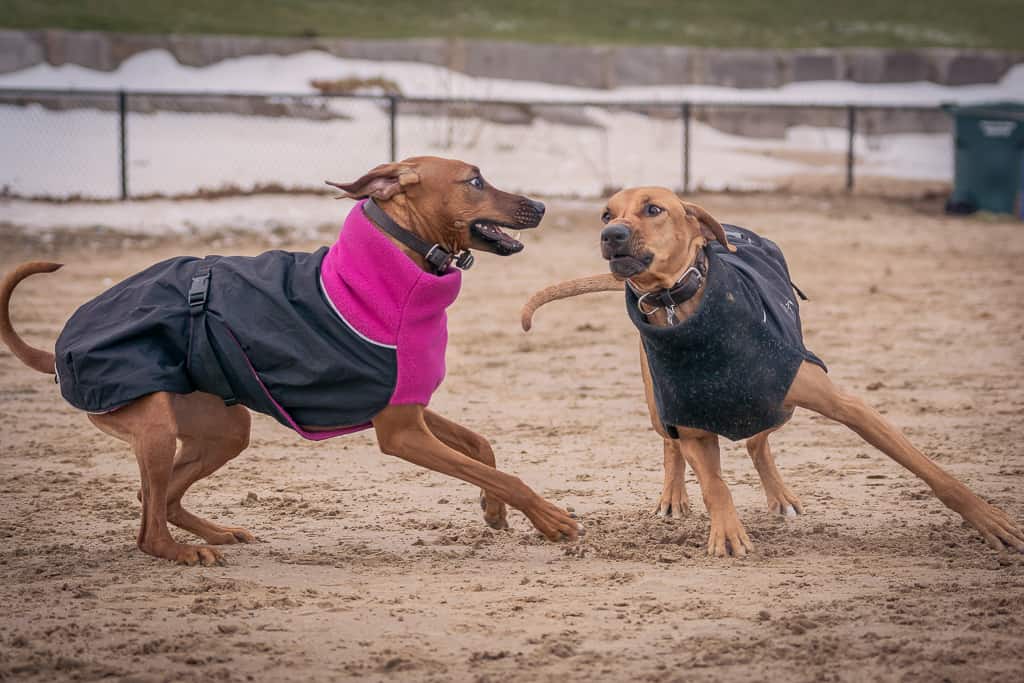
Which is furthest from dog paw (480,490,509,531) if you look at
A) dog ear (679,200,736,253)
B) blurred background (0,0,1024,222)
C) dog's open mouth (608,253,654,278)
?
blurred background (0,0,1024,222)

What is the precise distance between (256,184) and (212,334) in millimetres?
13289

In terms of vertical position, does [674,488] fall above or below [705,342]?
below

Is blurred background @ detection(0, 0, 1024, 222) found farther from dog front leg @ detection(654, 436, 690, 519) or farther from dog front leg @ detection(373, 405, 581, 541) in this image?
dog front leg @ detection(373, 405, 581, 541)

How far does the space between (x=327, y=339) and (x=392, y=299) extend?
0.31m

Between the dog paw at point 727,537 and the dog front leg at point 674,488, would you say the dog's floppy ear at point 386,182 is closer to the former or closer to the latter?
the dog front leg at point 674,488

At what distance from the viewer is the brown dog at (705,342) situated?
5316 mm

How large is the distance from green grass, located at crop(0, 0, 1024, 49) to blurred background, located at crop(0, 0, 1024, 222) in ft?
0.38

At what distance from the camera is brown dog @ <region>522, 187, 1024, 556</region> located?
5.32m

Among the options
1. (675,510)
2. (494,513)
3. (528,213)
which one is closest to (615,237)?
(528,213)

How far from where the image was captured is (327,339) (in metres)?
5.55

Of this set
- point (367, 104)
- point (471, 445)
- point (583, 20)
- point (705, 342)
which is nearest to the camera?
point (705, 342)

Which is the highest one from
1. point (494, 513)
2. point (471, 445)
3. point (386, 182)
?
point (386, 182)

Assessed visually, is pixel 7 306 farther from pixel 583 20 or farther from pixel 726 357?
pixel 583 20

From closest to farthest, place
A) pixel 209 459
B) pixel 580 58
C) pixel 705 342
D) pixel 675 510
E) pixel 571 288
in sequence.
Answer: pixel 705 342, pixel 571 288, pixel 209 459, pixel 675 510, pixel 580 58
